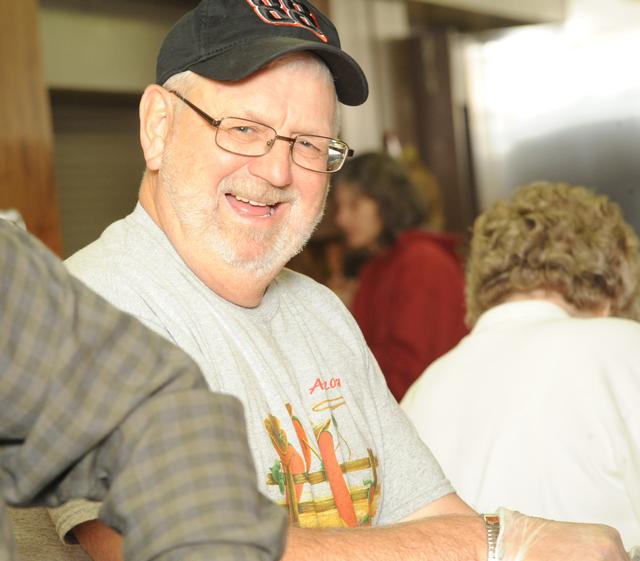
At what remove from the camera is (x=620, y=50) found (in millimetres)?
6438

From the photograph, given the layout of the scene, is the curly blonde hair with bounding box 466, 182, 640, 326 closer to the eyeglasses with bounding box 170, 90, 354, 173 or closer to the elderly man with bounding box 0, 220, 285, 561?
the eyeglasses with bounding box 170, 90, 354, 173

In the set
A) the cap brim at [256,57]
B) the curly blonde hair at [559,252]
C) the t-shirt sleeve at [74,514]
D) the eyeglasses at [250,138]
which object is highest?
the cap brim at [256,57]

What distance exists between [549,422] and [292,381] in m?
0.68

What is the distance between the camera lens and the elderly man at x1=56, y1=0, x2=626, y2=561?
140 centimetres

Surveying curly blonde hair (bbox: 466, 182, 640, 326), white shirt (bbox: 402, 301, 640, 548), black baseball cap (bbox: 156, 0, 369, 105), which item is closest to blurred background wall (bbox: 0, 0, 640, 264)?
curly blonde hair (bbox: 466, 182, 640, 326)

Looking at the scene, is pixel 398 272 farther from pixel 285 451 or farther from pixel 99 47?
pixel 285 451

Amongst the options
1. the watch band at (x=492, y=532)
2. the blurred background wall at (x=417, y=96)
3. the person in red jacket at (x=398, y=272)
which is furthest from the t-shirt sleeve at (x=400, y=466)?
the blurred background wall at (x=417, y=96)

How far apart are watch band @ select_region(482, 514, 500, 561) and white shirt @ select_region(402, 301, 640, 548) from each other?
2.14 ft

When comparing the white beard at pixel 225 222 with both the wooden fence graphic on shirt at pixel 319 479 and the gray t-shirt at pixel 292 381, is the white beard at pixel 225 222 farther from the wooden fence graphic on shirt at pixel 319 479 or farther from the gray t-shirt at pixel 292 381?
the wooden fence graphic on shirt at pixel 319 479

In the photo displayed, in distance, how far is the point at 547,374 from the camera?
6.59 ft

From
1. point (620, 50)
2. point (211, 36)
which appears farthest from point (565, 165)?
point (211, 36)

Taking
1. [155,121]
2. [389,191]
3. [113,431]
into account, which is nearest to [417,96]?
[389,191]

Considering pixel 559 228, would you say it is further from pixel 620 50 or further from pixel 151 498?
pixel 620 50

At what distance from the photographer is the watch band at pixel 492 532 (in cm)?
131
